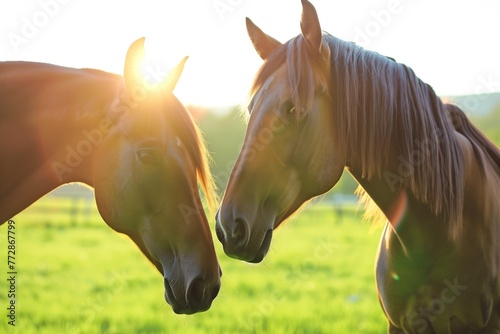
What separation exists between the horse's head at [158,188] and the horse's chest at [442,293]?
1220 millimetres

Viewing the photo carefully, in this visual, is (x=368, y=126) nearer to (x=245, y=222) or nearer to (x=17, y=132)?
(x=245, y=222)

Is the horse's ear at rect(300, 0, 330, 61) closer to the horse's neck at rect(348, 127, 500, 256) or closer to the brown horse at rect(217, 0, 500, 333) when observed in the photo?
the brown horse at rect(217, 0, 500, 333)

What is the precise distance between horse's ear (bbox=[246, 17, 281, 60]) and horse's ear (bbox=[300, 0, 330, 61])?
0.40 m

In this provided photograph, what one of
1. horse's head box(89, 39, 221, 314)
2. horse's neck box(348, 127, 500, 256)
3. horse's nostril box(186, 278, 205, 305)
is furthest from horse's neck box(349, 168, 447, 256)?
horse's nostril box(186, 278, 205, 305)

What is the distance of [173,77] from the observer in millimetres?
3115

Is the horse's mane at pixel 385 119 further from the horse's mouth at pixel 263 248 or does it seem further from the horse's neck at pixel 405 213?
the horse's mouth at pixel 263 248

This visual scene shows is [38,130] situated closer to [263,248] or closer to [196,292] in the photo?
[196,292]

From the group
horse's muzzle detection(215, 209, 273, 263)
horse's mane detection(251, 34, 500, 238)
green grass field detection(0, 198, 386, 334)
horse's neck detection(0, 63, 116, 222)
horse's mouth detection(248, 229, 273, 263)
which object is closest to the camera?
horse's muzzle detection(215, 209, 273, 263)

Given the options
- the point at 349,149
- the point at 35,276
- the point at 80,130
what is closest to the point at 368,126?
the point at 349,149

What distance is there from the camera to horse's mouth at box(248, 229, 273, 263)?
269 centimetres

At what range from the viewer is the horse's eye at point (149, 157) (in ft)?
9.55

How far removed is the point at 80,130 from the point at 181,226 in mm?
855

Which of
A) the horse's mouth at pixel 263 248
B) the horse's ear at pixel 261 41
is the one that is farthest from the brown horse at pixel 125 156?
the horse's ear at pixel 261 41

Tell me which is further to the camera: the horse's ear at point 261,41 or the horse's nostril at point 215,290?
the horse's ear at point 261,41
